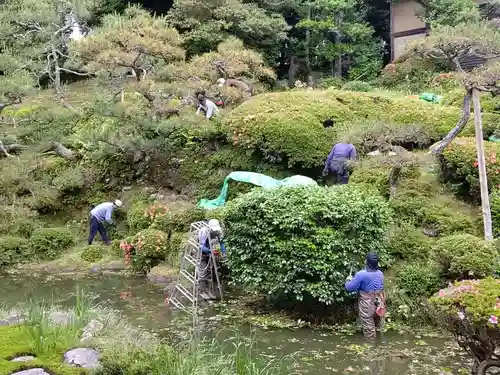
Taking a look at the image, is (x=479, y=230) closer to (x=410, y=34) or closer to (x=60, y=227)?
(x=60, y=227)

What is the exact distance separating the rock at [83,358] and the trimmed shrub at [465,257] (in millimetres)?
5315

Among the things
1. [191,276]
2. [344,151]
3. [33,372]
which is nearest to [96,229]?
[191,276]

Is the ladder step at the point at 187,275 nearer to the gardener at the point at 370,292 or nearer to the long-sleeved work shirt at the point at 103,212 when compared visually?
the gardener at the point at 370,292

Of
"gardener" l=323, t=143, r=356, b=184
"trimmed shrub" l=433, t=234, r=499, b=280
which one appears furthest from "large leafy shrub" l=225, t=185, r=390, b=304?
"gardener" l=323, t=143, r=356, b=184

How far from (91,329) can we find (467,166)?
7561mm

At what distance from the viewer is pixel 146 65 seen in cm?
1526

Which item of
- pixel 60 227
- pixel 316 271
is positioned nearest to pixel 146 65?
pixel 60 227

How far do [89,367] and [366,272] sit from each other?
417 centimetres

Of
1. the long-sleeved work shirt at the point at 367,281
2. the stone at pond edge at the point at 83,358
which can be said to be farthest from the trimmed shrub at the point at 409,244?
the stone at pond edge at the point at 83,358

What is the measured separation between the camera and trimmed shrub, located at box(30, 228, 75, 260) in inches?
516

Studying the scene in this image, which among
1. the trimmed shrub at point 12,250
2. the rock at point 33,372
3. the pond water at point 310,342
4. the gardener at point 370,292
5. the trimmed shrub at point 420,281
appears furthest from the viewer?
the trimmed shrub at point 12,250

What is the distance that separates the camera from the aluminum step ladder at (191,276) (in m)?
9.23

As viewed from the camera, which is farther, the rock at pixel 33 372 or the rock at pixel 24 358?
the rock at pixel 24 358

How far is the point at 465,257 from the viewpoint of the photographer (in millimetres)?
7879
